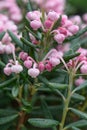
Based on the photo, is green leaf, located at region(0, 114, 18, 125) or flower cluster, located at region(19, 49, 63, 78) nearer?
flower cluster, located at region(19, 49, 63, 78)

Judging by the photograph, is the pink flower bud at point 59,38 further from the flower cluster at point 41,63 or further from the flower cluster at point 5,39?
the flower cluster at point 5,39

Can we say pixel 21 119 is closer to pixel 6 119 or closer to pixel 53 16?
pixel 6 119

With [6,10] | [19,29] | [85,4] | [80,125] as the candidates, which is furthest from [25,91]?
[85,4]

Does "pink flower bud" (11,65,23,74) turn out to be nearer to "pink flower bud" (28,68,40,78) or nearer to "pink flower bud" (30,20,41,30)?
"pink flower bud" (28,68,40,78)

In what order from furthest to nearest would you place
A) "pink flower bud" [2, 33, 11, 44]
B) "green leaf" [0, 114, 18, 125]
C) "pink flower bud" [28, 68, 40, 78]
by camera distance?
"pink flower bud" [2, 33, 11, 44] → "green leaf" [0, 114, 18, 125] → "pink flower bud" [28, 68, 40, 78]

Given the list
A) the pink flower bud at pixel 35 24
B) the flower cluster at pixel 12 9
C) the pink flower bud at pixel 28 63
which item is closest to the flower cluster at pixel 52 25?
the pink flower bud at pixel 35 24

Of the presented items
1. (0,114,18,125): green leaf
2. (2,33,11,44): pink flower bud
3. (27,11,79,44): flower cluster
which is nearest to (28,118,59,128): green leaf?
(0,114,18,125): green leaf

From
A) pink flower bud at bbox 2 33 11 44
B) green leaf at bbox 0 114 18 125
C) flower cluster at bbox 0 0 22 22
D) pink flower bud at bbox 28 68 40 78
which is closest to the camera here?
pink flower bud at bbox 28 68 40 78

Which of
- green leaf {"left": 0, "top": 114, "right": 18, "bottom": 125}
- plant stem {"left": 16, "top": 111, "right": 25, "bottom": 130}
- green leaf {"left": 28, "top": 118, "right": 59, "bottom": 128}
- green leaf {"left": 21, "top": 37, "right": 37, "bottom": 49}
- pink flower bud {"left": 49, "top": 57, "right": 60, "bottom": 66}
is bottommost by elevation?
green leaf {"left": 28, "top": 118, "right": 59, "bottom": 128}

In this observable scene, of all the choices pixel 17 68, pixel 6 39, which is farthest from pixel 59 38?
pixel 6 39

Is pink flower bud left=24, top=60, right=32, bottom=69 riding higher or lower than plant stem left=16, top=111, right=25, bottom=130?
higher

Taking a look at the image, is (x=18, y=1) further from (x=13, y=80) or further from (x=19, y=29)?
(x=13, y=80)
